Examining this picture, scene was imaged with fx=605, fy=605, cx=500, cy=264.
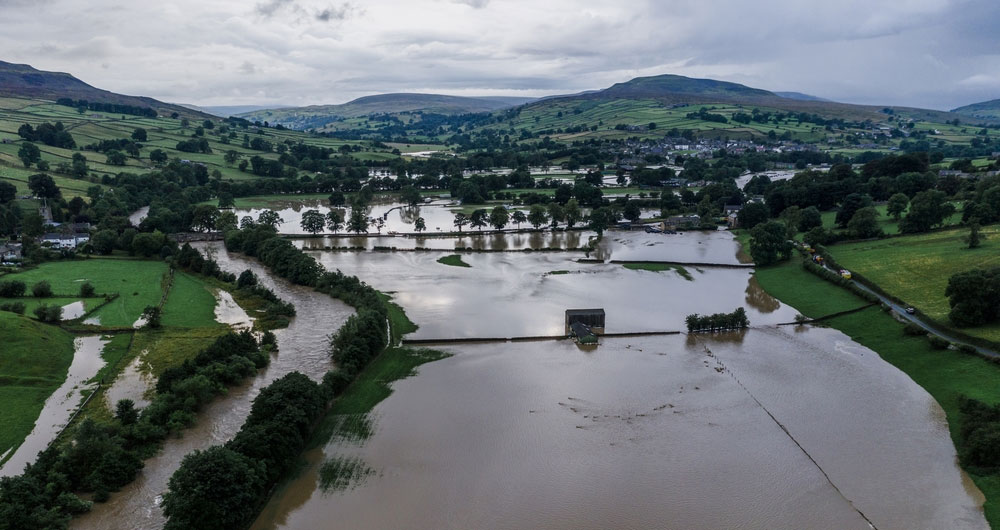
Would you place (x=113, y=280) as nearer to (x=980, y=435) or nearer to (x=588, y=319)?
(x=588, y=319)

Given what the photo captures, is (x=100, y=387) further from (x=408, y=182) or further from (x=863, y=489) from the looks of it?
(x=408, y=182)

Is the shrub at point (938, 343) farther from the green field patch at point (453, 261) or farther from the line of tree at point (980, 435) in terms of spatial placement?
the green field patch at point (453, 261)

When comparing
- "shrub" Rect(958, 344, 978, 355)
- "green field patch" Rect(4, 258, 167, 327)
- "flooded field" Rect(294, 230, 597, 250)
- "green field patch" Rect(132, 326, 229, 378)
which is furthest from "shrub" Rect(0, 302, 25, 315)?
"shrub" Rect(958, 344, 978, 355)

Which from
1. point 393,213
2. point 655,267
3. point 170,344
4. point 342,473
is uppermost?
point 393,213

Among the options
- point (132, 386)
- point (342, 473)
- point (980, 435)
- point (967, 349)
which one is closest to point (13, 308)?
point (132, 386)

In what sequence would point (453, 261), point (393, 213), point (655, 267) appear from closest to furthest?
point (655, 267) < point (453, 261) < point (393, 213)

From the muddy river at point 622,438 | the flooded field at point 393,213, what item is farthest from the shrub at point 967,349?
the flooded field at point 393,213

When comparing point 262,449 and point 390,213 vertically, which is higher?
point 390,213
